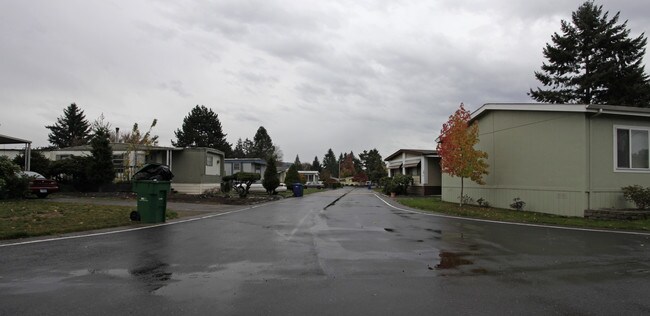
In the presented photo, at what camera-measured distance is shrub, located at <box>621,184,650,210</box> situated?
15.5 m

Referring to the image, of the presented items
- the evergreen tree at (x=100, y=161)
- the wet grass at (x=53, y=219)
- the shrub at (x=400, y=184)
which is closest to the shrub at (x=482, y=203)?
the wet grass at (x=53, y=219)

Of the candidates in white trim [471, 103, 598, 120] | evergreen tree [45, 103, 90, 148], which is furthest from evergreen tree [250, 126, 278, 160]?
white trim [471, 103, 598, 120]

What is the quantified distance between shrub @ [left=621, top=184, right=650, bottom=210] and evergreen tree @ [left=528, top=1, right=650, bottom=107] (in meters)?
25.1

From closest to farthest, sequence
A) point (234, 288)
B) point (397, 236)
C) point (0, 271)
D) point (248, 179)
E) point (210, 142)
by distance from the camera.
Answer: point (234, 288)
point (0, 271)
point (397, 236)
point (248, 179)
point (210, 142)

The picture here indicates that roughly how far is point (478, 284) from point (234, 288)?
3.43 meters

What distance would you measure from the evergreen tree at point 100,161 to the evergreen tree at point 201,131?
4487 cm

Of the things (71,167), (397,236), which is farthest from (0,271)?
(71,167)

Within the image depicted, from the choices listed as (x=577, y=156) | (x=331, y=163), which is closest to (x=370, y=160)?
(x=331, y=163)

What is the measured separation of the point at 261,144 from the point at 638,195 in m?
95.2

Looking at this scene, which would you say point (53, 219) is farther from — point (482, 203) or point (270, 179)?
point (270, 179)

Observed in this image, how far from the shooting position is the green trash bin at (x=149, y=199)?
45.1ft

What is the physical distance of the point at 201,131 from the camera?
246ft

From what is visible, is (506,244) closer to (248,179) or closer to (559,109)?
(559,109)

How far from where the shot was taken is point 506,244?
9.98m
